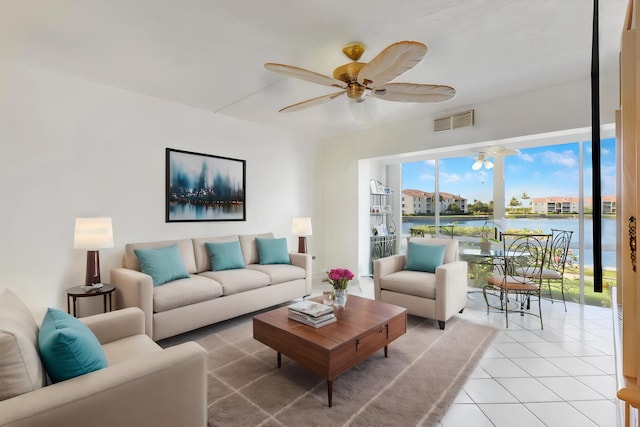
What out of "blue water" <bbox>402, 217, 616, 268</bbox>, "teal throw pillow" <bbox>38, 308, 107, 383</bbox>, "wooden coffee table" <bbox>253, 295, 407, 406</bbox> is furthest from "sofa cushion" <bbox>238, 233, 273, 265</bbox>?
"blue water" <bbox>402, 217, 616, 268</bbox>

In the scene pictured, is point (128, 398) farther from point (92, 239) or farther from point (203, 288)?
point (92, 239)

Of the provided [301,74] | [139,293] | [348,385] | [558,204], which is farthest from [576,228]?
[139,293]

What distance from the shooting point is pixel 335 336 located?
85.0 inches

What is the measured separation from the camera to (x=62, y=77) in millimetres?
3014

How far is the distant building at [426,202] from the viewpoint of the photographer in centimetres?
525

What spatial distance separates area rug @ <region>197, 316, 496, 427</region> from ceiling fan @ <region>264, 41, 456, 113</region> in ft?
7.09

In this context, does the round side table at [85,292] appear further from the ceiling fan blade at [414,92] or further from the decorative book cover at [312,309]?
the ceiling fan blade at [414,92]

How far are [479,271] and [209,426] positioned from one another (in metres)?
4.58

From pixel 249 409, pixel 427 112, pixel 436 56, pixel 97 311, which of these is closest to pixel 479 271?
pixel 427 112

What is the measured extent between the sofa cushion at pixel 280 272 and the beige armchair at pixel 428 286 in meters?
1.05

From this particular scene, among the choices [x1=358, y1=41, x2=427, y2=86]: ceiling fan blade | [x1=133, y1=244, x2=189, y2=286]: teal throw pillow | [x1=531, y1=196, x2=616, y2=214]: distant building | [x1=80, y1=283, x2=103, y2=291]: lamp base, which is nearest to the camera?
[x1=358, y1=41, x2=427, y2=86]: ceiling fan blade

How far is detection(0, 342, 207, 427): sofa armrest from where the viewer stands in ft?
3.60

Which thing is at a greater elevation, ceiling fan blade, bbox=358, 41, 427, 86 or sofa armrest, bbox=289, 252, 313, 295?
ceiling fan blade, bbox=358, 41, 427, 86

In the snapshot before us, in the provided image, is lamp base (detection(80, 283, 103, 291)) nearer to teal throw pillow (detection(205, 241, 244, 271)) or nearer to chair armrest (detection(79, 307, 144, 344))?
chair armrest (detection(79, 307, 144, 344))
